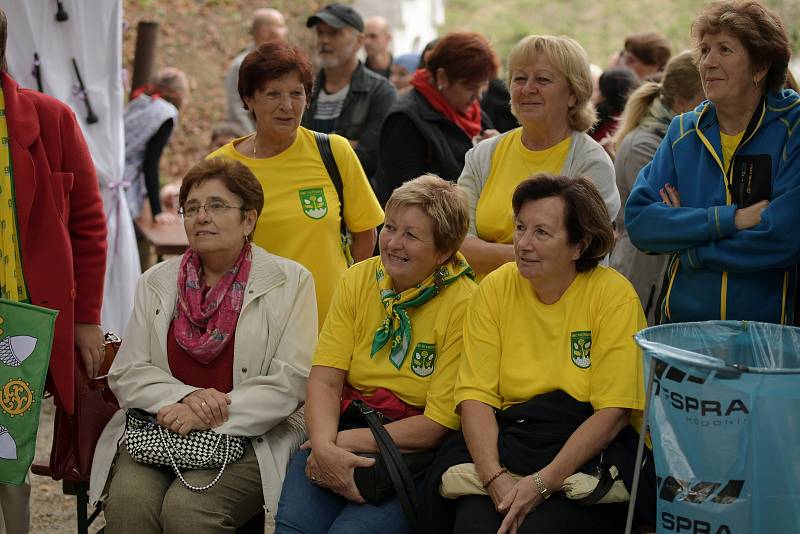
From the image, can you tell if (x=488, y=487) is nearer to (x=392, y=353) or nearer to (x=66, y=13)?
(x=392, y=353)

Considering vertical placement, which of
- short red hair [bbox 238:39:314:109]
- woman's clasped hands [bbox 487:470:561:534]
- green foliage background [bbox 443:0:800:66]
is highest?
green foliage background [bbox 443:0:800:66]

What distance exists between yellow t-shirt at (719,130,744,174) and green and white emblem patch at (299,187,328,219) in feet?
5.28

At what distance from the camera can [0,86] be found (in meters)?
3.57

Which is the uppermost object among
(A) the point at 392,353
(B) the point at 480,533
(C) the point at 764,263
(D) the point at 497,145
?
(D) the point at 497,145

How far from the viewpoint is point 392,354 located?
3.62 meters

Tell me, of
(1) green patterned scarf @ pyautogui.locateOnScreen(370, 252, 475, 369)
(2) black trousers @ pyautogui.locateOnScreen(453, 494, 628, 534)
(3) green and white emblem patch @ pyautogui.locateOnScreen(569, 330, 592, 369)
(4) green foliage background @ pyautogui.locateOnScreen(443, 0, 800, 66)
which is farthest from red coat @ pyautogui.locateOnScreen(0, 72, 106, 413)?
(4) green foliage background @ pyautogui.locateOnScreen(443, 0, 800, 66)

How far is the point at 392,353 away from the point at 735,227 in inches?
46.9

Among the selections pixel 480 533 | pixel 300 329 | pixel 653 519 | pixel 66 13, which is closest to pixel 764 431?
pixel 653 519

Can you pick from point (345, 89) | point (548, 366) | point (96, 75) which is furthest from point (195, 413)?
point (96, 75)

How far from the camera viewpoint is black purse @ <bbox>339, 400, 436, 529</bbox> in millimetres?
3387

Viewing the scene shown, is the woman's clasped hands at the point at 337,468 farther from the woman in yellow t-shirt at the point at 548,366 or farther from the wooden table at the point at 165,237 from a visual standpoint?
the wooden table at the point at 165,237

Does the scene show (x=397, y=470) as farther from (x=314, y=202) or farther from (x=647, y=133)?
(x=647, y=133)

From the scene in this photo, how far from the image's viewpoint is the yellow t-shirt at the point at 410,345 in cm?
357

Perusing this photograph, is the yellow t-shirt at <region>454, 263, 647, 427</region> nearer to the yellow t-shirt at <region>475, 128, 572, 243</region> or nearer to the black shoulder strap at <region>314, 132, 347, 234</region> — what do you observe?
the yellow t-shirt at <region>475, 128, 572, 243</region>
